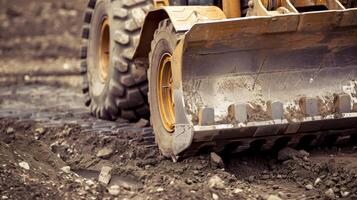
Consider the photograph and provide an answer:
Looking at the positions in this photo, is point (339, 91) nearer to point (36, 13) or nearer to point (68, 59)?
point (68, 59)

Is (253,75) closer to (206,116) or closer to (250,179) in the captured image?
(206,116)

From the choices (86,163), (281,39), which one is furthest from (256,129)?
(86,163)

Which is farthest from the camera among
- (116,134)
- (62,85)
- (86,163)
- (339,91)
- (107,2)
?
(62,85)

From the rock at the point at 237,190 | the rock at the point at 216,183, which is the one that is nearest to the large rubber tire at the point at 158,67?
the rock at the point at 216,183

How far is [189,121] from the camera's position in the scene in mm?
6070

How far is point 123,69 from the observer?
789 cm

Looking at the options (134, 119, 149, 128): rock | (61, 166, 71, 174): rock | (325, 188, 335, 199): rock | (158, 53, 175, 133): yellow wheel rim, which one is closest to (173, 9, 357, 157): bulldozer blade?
(158, 53, 175, 133): yellow wheel rim

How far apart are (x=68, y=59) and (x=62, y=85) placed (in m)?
1.04

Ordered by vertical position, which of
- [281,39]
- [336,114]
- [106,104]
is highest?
[281,39]

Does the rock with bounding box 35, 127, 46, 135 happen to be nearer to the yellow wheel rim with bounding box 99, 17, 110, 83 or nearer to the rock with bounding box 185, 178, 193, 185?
the yellow wheel rim with bounding box 99, 17, 110, 83

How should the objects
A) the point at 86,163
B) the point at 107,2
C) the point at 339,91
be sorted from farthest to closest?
the point at 107,2, the point at 86,163, the point at 339,91

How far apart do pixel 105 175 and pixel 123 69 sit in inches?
69.5

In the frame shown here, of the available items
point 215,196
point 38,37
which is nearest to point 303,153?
point 215,196

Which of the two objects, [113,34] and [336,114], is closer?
[336,114]
